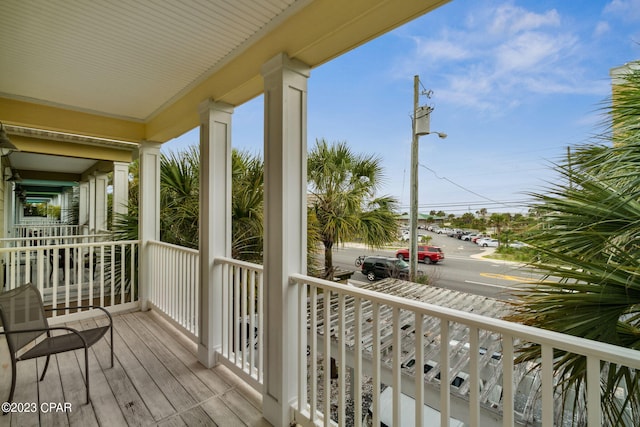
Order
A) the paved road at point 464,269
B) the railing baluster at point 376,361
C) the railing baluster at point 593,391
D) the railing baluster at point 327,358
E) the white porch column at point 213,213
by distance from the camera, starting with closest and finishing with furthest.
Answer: the railing baluster at point 593,391
the railing baluster at point 376,361
the railing baluster at point 327,358
the paved road at point 464,269
the white porch column at point 213,213

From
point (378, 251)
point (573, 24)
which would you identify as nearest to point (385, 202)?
point (378, 251)

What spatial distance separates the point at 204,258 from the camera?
2.68 metres

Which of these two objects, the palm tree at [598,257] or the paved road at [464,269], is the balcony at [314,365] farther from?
the paved road at [464,269]

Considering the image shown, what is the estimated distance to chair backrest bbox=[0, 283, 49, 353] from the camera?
76.7 inches

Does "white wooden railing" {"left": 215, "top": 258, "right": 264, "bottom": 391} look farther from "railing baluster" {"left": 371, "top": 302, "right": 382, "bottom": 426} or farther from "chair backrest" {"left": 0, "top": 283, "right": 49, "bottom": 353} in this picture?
"chair backrest" {"left": 0, "top": 283, "right": 49, "bottom": 353}

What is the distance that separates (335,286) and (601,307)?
1.07 meters

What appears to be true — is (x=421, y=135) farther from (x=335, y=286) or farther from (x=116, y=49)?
(x=116, y=49)

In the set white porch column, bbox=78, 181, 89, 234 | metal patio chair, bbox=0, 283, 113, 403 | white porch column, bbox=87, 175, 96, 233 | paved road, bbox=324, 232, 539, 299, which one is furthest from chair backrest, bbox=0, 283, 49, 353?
white porch column, bbox=78, 181, 89, 234

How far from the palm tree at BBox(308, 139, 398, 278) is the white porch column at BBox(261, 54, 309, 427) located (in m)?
2.55

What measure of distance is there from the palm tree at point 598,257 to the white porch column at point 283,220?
48.8 inches

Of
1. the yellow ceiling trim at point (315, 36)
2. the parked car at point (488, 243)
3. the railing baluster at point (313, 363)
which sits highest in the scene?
the yellow ceiling trim at point (315, 36)

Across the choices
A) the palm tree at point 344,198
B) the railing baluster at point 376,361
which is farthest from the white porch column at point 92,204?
the railing baluster at point 376,361

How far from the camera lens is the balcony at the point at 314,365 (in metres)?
1.08

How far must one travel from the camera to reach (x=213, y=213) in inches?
104
